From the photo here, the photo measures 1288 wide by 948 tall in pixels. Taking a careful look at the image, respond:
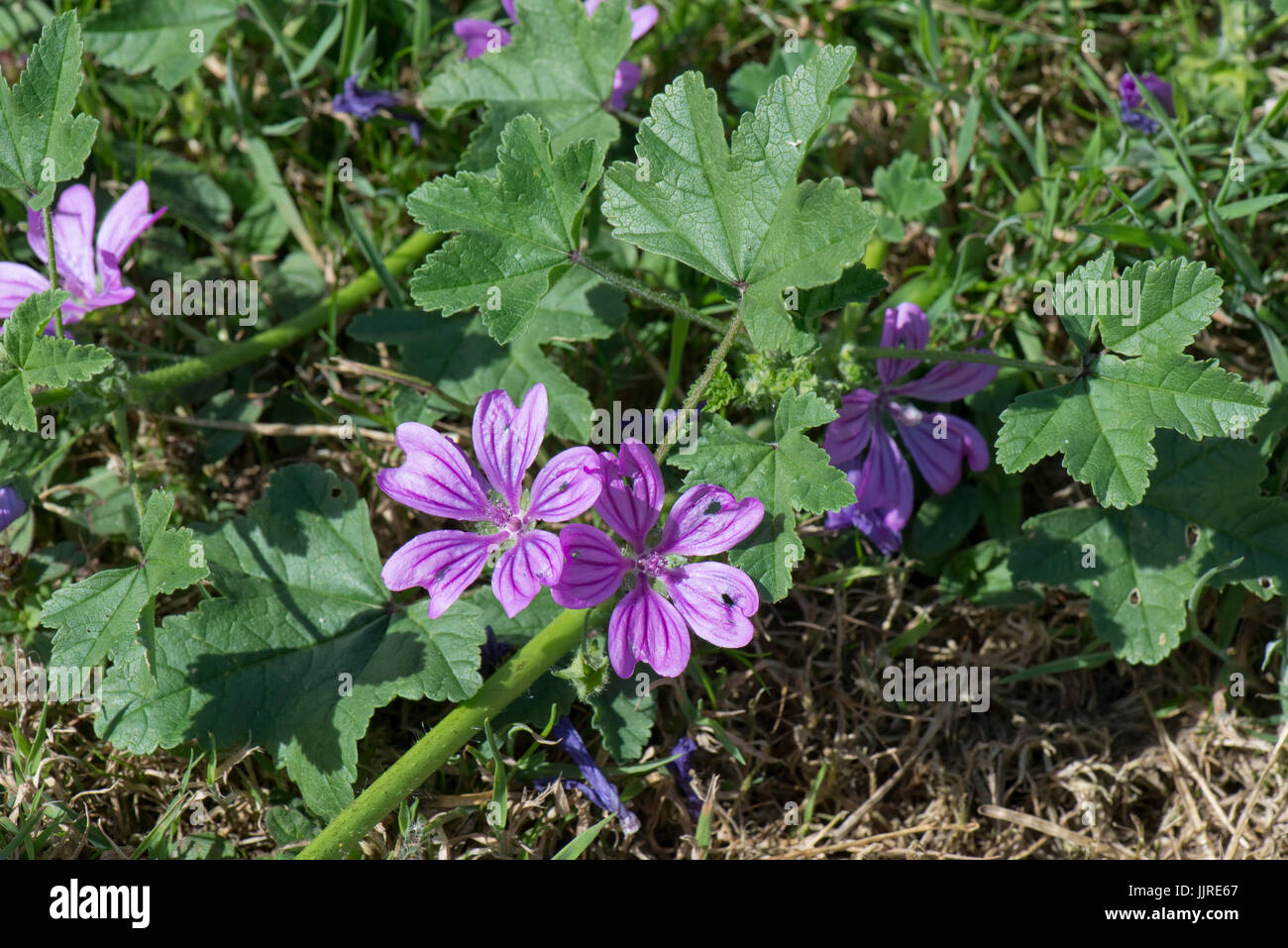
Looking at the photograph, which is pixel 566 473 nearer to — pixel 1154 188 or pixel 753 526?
pixel 753 526

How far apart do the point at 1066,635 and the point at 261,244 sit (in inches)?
117

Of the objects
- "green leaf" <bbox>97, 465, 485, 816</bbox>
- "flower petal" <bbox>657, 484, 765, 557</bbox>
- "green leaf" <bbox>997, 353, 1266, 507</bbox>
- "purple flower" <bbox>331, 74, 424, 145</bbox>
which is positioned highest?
"purple flower" <bbox>331, 74, 424, 145</bbox>

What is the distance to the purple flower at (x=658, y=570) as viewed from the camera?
2.61m

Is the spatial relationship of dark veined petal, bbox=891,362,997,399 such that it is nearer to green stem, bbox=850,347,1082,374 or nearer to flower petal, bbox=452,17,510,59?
green stem, bbox=850,347,1082,374

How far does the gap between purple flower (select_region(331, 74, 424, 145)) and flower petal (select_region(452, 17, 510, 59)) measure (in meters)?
0.31

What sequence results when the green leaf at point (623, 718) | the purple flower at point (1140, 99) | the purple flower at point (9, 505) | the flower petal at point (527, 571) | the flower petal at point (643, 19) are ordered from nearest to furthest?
1. the flower petal at point (527, 571)
2. the purple flower at point (9, 505)
3. the green leaf at point (623, 718)
4. the flower petal at point (643, 19)
5. the purple flower at point (1140, 99)

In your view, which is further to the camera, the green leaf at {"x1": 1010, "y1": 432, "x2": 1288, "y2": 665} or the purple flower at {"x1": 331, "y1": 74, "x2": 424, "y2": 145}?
the purple flower at {"x1": 331, "y1": 74, "x2": 424, "y2": 145}

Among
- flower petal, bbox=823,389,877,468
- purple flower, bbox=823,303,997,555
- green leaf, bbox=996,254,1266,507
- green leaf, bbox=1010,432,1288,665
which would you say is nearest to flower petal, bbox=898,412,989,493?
purple flower, bbox=823,303,997,555

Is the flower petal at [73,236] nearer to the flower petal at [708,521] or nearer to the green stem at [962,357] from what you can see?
the flower petal at [708,521]

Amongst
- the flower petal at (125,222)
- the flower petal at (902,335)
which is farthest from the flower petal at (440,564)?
the flower petal at (125,222)

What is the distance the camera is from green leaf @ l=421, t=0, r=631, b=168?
3.24 m

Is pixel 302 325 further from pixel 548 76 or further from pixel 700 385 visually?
pixel 700 385

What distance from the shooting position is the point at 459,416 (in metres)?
3.58

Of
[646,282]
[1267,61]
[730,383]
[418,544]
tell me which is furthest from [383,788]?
[1267,61]
